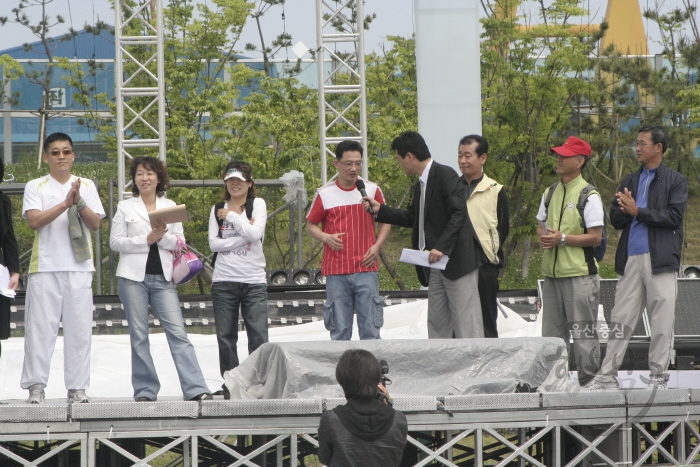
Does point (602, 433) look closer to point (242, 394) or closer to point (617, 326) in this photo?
point (617, 326)

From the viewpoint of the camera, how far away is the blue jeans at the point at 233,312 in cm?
565

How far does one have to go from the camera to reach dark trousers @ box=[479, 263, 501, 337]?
19.3ft

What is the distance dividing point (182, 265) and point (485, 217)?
1.79 meters

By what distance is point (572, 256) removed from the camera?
570cm

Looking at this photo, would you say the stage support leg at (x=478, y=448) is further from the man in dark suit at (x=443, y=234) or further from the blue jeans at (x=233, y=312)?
the blue jeans at (x=233, y=312)

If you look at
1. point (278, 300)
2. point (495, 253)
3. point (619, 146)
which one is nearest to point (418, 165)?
point (495, 253)

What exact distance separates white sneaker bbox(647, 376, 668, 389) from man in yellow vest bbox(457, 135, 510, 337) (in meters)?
0.94

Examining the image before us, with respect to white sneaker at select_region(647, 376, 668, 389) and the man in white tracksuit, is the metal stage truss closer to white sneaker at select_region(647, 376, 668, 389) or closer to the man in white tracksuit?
white sneaker at select_region(647, 376, 668, 389)

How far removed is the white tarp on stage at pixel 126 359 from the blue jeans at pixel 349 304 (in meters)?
1.32

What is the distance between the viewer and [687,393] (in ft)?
16.2

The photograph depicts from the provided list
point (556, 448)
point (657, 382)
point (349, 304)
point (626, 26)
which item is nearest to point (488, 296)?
point (349, 304)

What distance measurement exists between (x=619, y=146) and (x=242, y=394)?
49.7 feet

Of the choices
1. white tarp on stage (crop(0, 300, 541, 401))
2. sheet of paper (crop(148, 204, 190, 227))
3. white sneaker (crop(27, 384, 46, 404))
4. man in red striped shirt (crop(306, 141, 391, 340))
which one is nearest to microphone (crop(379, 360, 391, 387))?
man in red striped shirt (crop(306, 141, 391, 340))

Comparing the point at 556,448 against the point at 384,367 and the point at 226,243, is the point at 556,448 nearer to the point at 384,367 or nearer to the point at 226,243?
the point at 384,367
